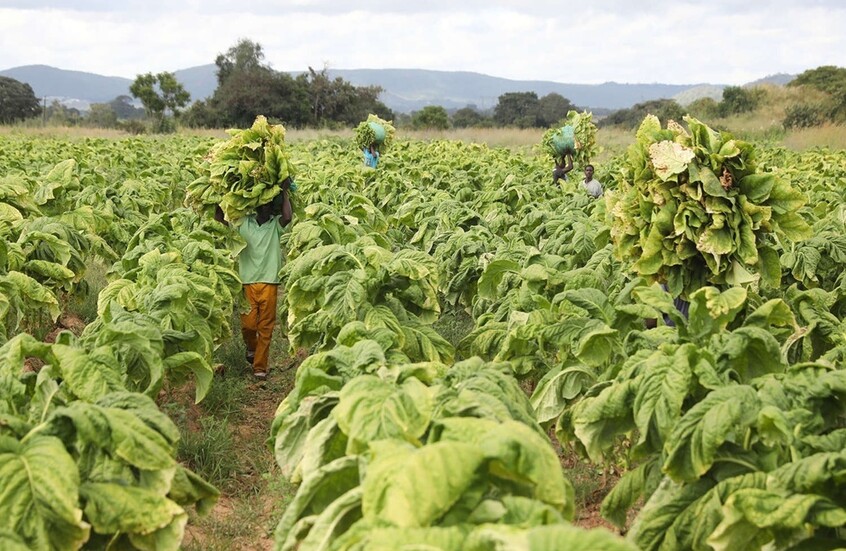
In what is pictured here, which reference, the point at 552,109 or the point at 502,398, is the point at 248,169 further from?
the point at 552,109

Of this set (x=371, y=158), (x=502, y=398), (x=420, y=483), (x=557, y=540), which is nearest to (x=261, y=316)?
(x=502, y=398)

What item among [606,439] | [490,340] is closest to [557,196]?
[490,340]

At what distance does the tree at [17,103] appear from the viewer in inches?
1929

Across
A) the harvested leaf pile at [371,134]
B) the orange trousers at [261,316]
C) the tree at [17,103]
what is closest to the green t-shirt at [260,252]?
the orange trousers at [261,316]

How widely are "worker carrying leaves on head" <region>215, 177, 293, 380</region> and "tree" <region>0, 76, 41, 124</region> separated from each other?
4632cm

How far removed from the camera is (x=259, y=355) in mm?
6918

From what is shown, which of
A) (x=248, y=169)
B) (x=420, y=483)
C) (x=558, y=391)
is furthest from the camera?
(x=248, y=169)

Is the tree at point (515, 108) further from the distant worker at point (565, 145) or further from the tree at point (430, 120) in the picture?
the distant worker at point (565, 145)

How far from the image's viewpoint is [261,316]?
687 centimetres

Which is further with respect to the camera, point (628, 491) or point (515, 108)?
point (515, 108)

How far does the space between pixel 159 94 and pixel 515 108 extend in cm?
2838

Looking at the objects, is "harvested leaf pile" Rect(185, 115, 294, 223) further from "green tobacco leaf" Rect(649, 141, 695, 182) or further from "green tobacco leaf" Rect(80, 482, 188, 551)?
"green tobacco leaf" Rect(80, 482, 188, 551)

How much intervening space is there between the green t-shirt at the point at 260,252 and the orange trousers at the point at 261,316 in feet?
0.33

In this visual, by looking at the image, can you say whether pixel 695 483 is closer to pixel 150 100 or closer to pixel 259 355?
pixel 259 355
